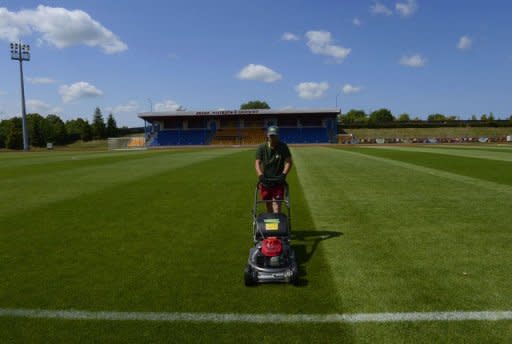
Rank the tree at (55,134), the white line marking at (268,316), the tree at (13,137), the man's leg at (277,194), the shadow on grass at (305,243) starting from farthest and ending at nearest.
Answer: the tree at (55,134), the tree at (13,137), the man's leg at (277,194), the shadow on grass at (305,243), the white line marking at (268,316)

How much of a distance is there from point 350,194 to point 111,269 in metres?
6.77

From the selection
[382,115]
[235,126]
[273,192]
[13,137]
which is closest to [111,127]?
[13,137]

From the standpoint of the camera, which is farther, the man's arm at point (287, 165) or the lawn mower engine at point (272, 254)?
the man's arm at point (287, 165)

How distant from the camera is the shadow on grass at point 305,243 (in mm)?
4911

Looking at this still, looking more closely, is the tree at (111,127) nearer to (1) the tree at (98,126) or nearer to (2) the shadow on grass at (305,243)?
(1) the tree at (98,126)

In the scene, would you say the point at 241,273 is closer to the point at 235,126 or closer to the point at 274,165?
the point at 274,165

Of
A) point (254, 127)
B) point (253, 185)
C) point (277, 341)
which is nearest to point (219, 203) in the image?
point (253, 185)

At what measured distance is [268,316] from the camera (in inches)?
137

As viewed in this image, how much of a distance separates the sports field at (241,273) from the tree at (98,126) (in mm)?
95257

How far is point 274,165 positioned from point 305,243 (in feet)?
4.44

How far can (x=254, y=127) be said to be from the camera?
67.9m

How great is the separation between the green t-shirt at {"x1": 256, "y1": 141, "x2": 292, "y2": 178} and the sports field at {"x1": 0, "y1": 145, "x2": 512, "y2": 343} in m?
1.21

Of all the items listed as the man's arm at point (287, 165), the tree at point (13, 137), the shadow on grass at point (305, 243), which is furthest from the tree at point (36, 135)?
the man's arm at point (287, 165)

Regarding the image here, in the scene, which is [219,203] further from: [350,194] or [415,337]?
[415,337]
